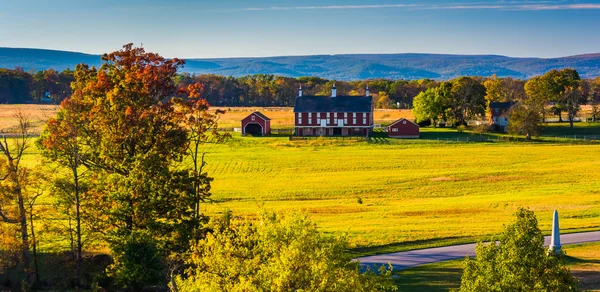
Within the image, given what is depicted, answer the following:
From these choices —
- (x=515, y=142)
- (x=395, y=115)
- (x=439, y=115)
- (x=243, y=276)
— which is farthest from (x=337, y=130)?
(x=243, y=276)

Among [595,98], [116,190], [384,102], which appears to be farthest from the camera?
[384,102]

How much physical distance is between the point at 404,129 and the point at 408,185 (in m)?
40.6

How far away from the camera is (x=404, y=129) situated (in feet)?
324

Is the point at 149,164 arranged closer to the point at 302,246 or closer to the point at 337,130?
the point at 302,246

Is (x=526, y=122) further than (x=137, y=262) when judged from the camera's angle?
Yes

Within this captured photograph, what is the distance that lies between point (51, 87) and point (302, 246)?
548 feet

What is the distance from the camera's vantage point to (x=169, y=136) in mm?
32219

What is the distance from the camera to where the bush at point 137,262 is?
27.5 m

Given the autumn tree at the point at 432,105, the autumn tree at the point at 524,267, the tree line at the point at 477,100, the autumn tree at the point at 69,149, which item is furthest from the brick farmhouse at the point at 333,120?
the autumn tree at the point at 524,267

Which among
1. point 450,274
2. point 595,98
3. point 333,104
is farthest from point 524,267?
point 595,98

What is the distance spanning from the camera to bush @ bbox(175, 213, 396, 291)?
1733 cm

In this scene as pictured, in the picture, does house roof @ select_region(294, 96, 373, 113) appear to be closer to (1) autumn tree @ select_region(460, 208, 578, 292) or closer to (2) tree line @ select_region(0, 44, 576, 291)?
(2) tree line @ select_region(0, 44, 576, 291)

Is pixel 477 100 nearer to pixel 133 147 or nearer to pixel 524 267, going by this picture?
pixel 133 147

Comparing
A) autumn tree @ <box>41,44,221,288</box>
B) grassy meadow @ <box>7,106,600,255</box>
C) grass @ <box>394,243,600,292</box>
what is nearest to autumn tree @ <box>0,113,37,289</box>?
autumn tree @ <box>41,44,221,288</box>
